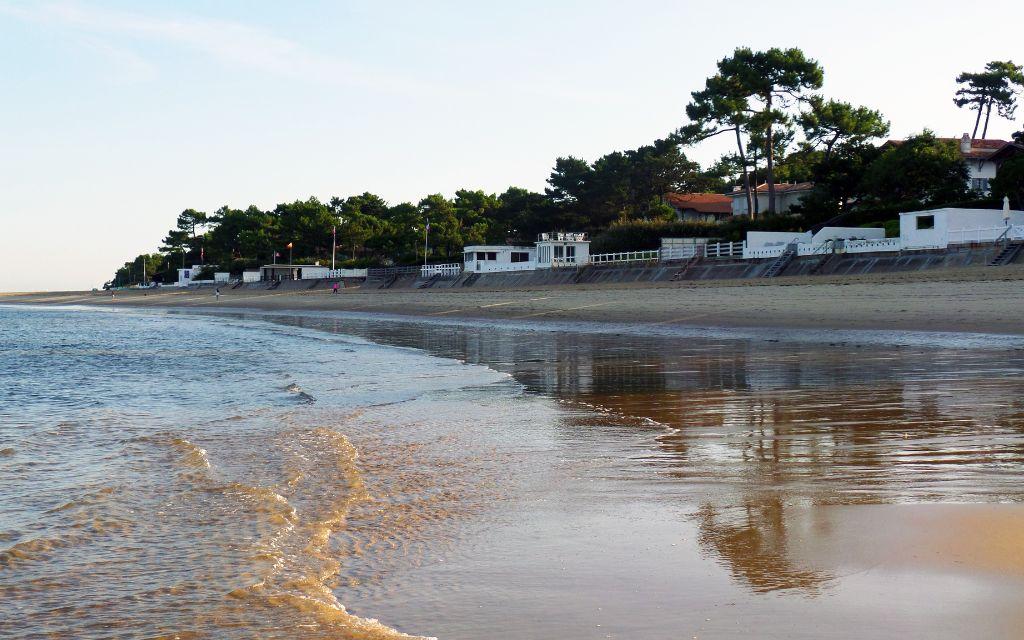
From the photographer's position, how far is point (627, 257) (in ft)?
178

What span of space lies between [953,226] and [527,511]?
34.0m

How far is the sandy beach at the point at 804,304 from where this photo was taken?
23.6m

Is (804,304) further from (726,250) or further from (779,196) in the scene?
(779,196)

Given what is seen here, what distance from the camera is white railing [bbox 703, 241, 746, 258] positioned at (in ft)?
145

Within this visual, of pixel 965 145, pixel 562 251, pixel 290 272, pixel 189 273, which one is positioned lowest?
pixel 290 272

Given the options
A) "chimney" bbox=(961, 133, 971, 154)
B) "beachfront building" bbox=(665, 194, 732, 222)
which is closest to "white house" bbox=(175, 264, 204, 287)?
"beachfront building" bbox=(665, 194, 732, 222)

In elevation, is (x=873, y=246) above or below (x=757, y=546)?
above

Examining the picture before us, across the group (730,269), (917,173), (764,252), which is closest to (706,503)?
(730,269)

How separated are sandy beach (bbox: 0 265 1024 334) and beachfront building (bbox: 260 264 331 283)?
5242 centimetres

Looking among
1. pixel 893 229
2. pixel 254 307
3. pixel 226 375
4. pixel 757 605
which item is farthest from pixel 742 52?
pixel 757 605

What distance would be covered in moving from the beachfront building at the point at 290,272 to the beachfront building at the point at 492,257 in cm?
2980

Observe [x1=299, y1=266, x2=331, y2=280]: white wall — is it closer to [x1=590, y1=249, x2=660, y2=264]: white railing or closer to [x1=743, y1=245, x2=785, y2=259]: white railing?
[x1=590, y1=249, x2=660, y2=264]: white railing

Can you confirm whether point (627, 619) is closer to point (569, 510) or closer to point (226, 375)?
point (569, 510)

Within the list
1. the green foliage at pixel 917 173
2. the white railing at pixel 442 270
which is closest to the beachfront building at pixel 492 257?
the white railing at pixel 442 270
